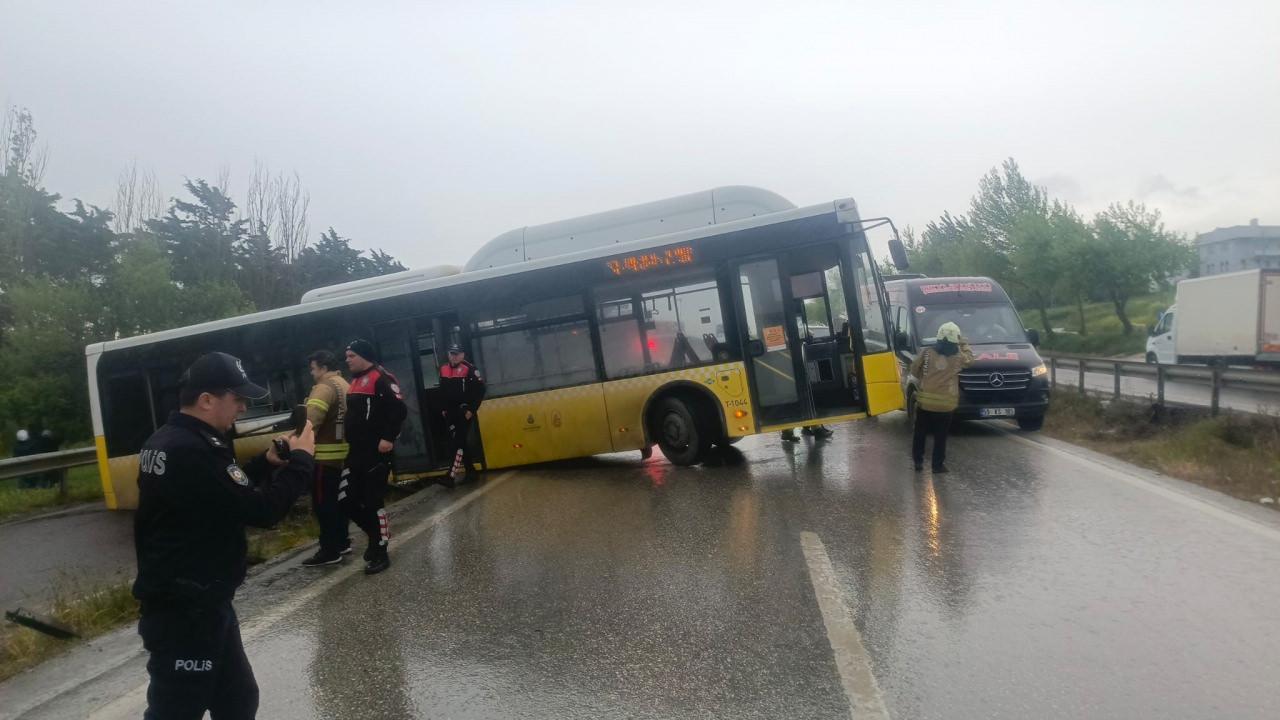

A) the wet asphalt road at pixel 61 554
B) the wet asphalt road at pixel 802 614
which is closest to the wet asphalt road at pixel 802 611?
the wet asphalt road at pixel 802 614

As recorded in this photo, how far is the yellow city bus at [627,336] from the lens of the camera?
10.8 meters

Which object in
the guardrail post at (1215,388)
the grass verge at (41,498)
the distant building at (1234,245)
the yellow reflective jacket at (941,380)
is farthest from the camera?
the distant building at (1234,245)

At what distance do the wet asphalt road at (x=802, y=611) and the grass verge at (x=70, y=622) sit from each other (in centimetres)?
105

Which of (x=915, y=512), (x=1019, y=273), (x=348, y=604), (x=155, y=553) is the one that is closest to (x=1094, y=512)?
(x=915, y=512)

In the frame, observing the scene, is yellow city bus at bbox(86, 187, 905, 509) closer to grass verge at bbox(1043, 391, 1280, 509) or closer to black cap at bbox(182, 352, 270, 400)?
grass verge at bbox(1043, 391, 1280, 509)

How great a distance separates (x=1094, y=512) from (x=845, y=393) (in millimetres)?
3928

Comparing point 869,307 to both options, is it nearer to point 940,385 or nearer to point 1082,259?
point 940,385

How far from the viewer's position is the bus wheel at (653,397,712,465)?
11.0 meters

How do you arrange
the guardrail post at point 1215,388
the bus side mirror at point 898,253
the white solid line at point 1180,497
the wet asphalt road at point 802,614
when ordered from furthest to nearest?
the guardrail post at point 1215,388 < the bus side mirror at point 898,253 < the white solid line at point 1180,497 < the wet asphalt road at point 802,614

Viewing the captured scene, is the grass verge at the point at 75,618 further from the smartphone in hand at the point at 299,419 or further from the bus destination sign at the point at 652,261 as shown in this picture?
the bus destination sign at the point at 652,261

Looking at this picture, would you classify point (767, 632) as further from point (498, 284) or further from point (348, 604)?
point (498, 284)

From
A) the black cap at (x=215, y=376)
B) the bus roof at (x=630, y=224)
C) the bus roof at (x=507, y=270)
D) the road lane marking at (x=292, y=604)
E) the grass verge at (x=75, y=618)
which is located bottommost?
the road lane marking at (x=292, y=604)

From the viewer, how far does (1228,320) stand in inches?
985

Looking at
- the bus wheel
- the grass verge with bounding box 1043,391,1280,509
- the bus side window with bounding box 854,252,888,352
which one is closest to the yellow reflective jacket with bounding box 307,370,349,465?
the bus wheel
